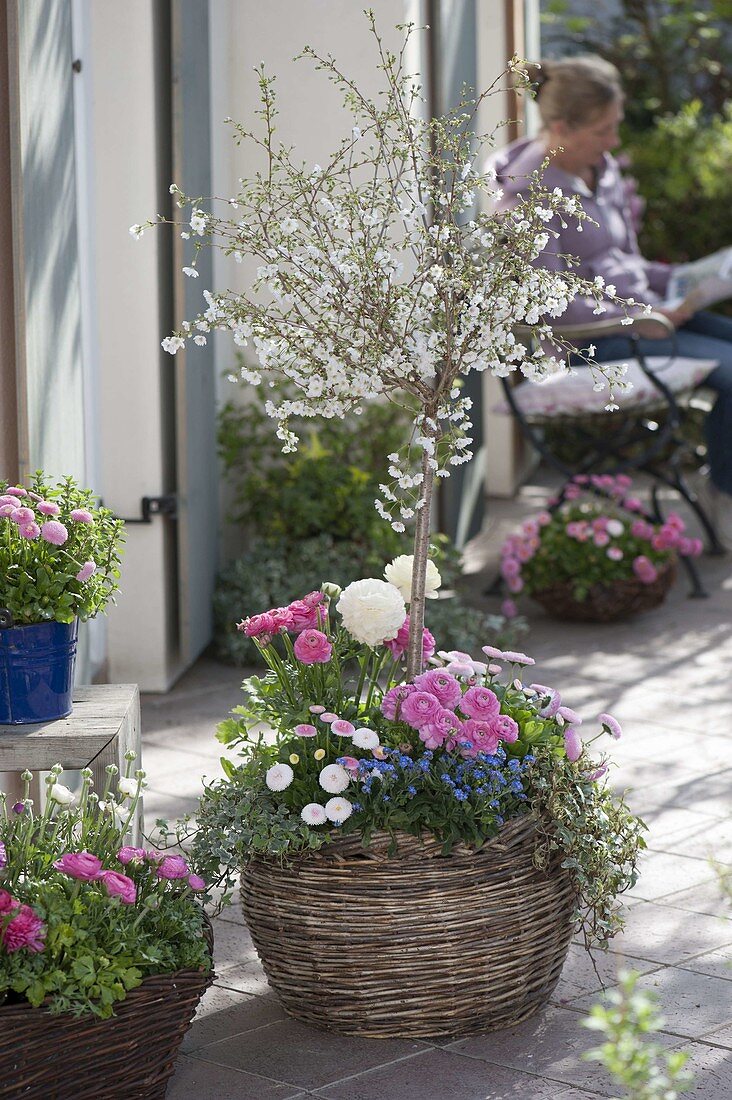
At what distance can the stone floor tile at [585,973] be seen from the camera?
276cm

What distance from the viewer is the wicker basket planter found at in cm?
214

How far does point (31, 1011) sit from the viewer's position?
214cm

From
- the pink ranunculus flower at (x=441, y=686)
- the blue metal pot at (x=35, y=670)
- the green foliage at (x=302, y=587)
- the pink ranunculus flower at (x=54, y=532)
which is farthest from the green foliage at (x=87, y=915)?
the green foliage at (x=302, y=587)

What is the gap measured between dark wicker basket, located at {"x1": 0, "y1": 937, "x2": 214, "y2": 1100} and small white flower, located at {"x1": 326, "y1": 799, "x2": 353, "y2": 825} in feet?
1.01

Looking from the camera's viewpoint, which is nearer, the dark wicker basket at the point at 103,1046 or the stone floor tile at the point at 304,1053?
the dark wicker basket at the point at 103,1046

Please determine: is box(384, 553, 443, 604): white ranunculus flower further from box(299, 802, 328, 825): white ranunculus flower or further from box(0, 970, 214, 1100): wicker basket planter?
box(0, 970, 214, 1100): wicker basket planter

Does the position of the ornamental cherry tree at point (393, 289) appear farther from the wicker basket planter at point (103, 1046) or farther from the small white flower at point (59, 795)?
the wicker basket planter at point (103, 1046)

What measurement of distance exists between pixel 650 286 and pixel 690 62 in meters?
4.42

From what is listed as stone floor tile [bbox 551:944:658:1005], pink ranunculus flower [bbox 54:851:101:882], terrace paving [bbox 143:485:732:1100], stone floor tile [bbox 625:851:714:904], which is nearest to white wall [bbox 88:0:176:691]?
terrace paving [bbox 143:485:732:1100]

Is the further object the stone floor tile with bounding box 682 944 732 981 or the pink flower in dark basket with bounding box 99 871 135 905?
the stone floor tile with bounding box 682 944 732 981

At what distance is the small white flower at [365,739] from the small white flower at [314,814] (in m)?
0.10

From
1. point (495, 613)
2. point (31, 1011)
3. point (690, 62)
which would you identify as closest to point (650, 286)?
point (495, 613)

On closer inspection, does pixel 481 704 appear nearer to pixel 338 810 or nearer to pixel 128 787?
Result: pixel 338 810

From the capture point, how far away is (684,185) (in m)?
9.09
